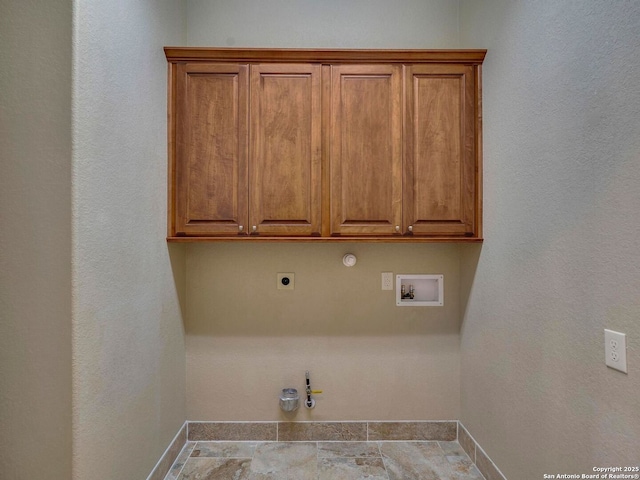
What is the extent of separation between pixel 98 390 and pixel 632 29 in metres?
1.93

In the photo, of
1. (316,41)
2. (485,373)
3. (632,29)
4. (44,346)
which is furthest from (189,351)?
(632,29)

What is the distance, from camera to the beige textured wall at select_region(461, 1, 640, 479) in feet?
2.92

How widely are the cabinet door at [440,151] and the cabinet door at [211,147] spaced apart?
85 centimetres

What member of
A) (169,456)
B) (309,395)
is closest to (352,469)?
(309,395)

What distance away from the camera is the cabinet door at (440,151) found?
1.65 metres

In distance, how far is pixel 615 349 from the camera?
91 cm

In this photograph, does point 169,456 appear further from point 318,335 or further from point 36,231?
point 36,231

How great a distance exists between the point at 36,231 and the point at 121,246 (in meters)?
0.27

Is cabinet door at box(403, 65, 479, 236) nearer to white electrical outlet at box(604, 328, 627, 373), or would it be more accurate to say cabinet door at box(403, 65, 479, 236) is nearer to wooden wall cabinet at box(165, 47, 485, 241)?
wooden wall cabinet at box(165, 47, 485, 241)

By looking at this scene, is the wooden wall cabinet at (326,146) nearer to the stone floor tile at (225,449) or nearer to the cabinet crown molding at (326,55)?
the cabinet crown molding at (326,55)

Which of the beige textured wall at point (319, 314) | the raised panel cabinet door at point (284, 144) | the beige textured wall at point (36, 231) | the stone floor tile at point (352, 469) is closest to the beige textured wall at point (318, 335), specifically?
the beige textured wall at point (319, 314)

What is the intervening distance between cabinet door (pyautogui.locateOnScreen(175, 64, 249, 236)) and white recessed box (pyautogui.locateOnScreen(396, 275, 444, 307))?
1.00 meters

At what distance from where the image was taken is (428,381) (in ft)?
6.30

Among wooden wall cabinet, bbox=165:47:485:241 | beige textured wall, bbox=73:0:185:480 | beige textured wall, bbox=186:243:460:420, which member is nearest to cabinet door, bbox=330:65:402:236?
wooden wall cabinet, bbox=165:47:485:241
